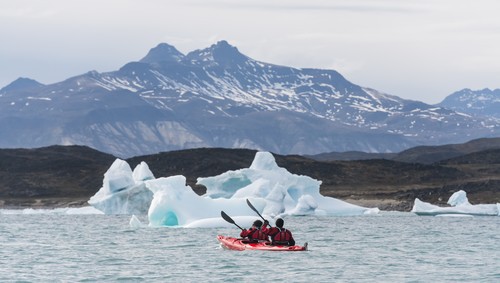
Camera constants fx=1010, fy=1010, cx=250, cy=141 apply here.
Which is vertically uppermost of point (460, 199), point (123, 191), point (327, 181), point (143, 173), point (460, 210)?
point (327, 181)

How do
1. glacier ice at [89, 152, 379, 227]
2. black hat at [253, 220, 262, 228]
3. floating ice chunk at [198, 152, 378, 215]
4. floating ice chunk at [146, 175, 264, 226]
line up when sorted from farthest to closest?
floating ice chunk at [198, 152, 378, 215], glacier ice at [89, 152, 379, 227], floating ice chunk at [146, 175, 264, 226], black hat at [253, 220, 262, 228]

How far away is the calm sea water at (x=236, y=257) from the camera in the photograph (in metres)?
42.5

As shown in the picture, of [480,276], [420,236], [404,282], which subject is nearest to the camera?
[404,282]

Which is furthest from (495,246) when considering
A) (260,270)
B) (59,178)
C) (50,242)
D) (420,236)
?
(59,178)

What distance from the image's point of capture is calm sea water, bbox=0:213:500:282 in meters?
42.5

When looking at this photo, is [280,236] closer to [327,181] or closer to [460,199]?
[460,199]

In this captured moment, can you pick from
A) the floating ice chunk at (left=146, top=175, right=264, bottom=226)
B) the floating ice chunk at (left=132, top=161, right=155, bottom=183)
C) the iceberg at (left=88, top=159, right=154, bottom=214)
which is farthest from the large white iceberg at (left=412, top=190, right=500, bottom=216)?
the floating ice chunk at (left=146, top=175, right=264, bottom=226)

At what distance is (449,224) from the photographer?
89.7 meters

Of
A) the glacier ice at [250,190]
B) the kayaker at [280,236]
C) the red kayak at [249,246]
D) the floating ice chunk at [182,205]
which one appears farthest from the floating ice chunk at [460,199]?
the kayaker at [280,236]

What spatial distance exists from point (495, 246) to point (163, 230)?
23913mm

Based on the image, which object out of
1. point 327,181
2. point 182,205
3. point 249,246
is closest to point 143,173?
point 182,205

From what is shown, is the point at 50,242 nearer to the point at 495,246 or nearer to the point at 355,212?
the point at 495,246

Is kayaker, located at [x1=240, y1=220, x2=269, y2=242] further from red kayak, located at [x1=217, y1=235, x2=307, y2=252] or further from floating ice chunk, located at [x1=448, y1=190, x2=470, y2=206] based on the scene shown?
floating ice chunk, located at [x1=448, y1=190, x2=470, y2=206]

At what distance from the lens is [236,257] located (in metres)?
50.2
